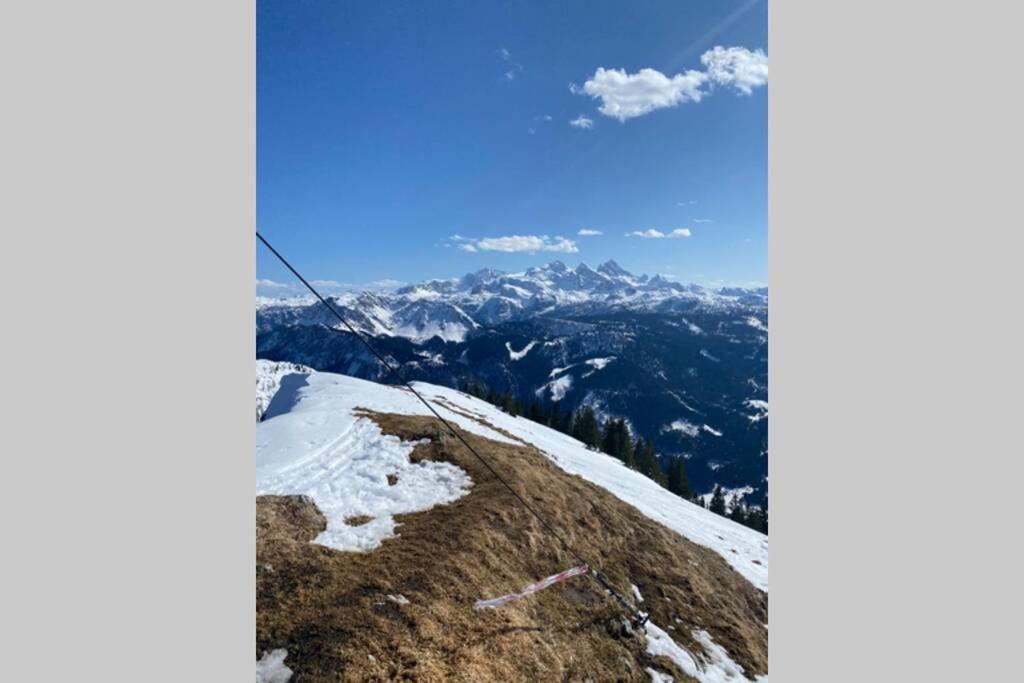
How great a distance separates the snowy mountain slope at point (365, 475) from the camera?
19469 mm

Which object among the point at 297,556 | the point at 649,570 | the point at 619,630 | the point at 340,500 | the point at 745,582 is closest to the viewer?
the point at 297,556

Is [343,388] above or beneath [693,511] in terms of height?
above

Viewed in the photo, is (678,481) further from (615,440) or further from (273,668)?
(273,668)

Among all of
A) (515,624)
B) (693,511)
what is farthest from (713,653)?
(693,511)

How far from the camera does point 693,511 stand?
4000cm

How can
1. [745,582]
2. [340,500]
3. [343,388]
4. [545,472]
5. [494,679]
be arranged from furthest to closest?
[343,388] < [545,472] < [745,582] < [340,500] < [494,679]

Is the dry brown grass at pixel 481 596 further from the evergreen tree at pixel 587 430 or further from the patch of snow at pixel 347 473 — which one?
the evergreen tree at pixel 587 430

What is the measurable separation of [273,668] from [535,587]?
9170 millimetres

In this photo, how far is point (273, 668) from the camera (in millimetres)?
10508

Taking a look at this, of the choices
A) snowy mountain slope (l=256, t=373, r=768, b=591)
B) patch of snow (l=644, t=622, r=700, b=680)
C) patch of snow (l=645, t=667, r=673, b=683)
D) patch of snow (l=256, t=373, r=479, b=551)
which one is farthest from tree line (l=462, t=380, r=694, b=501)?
patch of snow (l=645, t=667, r=673, b=683)

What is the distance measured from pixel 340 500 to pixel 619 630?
39.2 feet

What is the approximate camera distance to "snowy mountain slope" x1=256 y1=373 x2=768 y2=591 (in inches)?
766

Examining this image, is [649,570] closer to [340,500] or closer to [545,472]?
[545,472]

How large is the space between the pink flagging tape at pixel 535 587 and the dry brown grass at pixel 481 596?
0.71 feet
